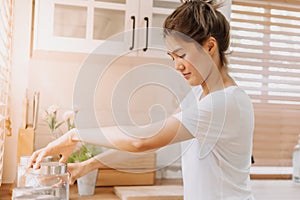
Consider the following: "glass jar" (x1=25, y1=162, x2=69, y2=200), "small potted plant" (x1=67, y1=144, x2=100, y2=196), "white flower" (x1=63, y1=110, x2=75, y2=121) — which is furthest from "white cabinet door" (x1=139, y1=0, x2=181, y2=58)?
"glass jar" (x1=25, y1=162, x2=69, y2=200)

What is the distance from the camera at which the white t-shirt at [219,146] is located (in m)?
1.07

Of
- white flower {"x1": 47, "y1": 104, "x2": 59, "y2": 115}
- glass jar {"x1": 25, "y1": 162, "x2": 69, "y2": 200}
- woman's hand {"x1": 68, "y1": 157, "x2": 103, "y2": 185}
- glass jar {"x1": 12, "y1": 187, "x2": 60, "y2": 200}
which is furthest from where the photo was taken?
white flower {"x1": 47, "y1": 104, "x2": 59, "y2": 115}

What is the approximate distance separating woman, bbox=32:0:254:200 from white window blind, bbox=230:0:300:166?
937mm

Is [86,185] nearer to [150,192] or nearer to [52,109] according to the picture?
[150,192]

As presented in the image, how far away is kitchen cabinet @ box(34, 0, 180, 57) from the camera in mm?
1606

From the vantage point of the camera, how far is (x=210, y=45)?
3.82 ft

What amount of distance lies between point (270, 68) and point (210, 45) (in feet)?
3.68

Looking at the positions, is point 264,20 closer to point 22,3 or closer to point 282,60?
point 282,60

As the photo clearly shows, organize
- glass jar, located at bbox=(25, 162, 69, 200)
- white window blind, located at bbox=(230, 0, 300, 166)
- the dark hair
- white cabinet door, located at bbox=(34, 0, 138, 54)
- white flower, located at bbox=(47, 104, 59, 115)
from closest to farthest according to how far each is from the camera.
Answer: glass jar, located at bbox=(25, 162, 69, 200) → the dark hair → white cabinet door, located at bbox=(34, 0, 138, 54) → white flower, located at bbox=(47, 104, 59, 115) → white window blind, located at bbox=(230, 0, 300, 166)

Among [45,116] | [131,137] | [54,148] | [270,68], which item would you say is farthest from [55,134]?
[270,68]

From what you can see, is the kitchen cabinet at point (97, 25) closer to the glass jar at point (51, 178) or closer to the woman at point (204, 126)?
the woman at point (204, 126)

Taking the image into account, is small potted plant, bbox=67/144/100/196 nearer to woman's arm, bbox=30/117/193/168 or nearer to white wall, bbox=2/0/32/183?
white wall, bbox=2/0/32/183

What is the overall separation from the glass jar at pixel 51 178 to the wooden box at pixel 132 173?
66 centimetres

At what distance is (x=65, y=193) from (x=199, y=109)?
0.40 meters
